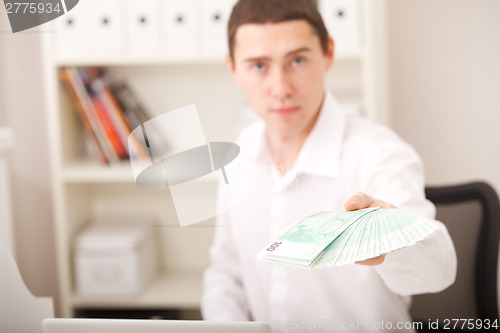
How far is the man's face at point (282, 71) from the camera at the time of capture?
2.95 ft

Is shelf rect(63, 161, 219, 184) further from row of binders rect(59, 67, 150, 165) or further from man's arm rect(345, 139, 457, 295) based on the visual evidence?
man's arm rect(345, 139, 457, 295)

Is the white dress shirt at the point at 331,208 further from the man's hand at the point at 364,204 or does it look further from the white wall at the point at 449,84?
the white wall at the point at 449,84

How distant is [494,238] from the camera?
1.20m

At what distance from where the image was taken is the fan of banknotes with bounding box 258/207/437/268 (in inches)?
26.0

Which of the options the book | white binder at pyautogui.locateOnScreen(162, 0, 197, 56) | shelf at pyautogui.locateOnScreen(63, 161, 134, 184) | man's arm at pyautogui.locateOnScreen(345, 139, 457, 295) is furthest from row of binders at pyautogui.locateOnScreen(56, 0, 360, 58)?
man's arm at pyautogui.locateOnScreen(345, 139, 457, 295)

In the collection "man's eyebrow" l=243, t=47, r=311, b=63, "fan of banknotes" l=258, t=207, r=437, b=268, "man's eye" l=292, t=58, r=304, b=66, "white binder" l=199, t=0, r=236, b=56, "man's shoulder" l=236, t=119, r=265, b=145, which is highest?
"white binder" l=199, t=0, r=236, b=56

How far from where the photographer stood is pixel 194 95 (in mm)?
1152

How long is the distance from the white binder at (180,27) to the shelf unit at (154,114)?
0.03 metres

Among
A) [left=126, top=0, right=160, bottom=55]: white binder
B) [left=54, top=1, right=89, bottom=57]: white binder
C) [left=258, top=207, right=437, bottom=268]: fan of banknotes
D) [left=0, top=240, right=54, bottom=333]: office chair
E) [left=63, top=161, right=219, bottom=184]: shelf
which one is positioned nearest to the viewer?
[left=258, top=207, right=437, bottom=268]: fan of banknotes

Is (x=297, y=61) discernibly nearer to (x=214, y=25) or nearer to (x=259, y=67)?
(x=259, y=67)

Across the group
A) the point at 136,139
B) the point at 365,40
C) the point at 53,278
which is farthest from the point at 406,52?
the point at 53,278

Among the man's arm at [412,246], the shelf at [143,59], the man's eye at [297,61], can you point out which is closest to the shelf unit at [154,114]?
the shelf at [143,59]

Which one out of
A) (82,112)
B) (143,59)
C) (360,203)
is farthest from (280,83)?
(82,112)

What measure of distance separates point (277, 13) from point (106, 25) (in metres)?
0.34
